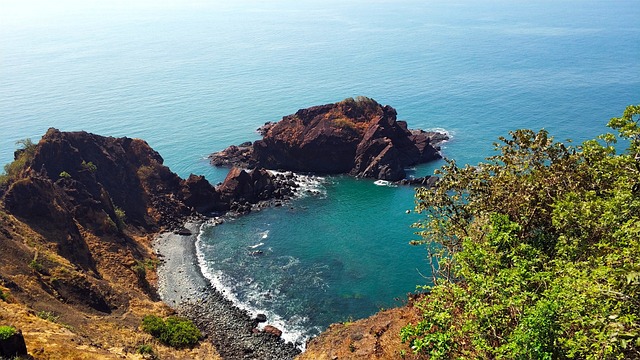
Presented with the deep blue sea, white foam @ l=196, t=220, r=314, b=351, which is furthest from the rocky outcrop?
white foam @ l=196, t=220, r=314, b=351

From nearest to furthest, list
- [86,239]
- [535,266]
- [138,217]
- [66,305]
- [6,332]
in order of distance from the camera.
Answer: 1. [535,266]
2. [6,332]
3. [66,305]
4. [86,239]
5. [138,217]

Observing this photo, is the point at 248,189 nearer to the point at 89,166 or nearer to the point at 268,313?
the point at 89,166

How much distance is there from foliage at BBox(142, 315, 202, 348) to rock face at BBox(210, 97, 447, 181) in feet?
186

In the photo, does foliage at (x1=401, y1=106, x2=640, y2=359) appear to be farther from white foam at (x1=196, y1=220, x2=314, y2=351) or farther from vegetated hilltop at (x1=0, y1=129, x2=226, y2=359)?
vegetated hilltop at (x1=0, y1=129, x2=226, y2=359)

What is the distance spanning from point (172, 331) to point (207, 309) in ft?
26.1

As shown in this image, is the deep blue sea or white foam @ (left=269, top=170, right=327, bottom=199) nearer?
the deep blue sea

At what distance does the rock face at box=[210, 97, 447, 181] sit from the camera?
99625 millimetres

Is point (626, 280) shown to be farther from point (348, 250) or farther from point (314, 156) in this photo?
point (314, 156)

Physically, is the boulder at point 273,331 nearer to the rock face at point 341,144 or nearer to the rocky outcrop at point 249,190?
the rocky outcrop at point 249,190

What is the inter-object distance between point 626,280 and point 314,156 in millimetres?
89767

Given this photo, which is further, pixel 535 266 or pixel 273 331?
Result: pixel 273 331

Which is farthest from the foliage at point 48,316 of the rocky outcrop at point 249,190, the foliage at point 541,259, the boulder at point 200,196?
the rocky outcrop at point 249,190

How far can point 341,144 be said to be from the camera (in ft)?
339

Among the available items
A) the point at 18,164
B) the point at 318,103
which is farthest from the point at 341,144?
the point at 18,164
